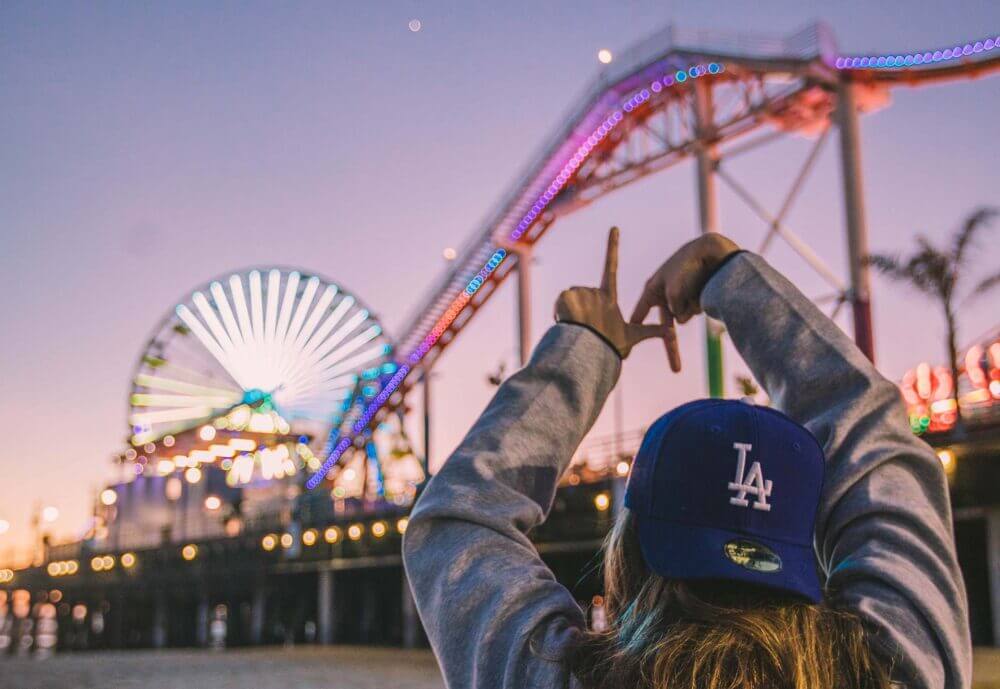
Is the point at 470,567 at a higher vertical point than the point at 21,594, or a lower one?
higher

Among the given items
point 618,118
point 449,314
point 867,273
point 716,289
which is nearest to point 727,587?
point 716,289

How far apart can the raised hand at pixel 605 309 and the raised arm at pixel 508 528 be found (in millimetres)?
15

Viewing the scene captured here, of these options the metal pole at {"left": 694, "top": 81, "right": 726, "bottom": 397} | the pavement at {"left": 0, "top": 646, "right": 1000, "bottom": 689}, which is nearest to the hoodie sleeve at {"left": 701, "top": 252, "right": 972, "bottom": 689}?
the pavement at {"left": 0, "top": 646, "right": 1000, "bottom": 689}

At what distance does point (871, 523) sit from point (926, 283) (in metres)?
20.4

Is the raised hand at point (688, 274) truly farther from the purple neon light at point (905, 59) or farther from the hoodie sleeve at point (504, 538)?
the purple neon light at point (905, 59)

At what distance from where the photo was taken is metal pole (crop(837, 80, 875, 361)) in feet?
60.4

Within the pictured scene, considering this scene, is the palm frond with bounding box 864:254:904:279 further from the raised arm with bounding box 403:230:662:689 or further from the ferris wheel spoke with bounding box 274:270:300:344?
the ferris wheel spoke with bounding box 274:270:300:344

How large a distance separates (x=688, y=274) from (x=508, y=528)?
51 cm

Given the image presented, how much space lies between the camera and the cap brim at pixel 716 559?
1224mm

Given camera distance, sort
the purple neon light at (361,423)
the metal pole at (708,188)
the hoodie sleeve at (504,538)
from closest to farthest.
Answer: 1. the hoodie sleeve at (504,538)
2. the metal pole at (708,188)
3. the purple neon light at (361,423)

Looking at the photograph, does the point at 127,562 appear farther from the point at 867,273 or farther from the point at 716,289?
the point at 716,289

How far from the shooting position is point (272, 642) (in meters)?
39.7

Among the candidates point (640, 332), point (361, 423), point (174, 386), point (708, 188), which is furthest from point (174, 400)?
point (640, 332)

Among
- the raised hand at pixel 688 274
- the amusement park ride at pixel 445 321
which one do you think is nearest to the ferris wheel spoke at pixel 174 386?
the amusement park ride at pixel 445 321
